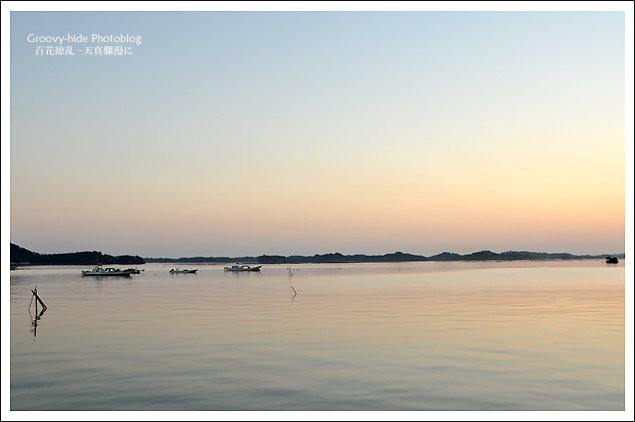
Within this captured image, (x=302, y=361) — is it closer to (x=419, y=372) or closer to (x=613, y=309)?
(x=419, y=372)

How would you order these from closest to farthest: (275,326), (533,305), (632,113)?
(632,113), (275,326), (533,305)

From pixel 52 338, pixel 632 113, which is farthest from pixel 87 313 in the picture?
pixel 632 113

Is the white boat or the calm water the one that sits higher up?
the calm water

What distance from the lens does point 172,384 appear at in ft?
78.6

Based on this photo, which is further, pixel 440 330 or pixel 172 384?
pixel 440 330

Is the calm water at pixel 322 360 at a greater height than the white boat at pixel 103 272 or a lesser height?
greater

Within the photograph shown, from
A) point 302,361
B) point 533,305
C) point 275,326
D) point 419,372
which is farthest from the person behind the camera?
point 533,305

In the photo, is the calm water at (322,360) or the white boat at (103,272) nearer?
the calm water at (322,360)

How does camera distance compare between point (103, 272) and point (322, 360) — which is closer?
point (322, 360)

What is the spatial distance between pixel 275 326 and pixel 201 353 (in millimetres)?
12423

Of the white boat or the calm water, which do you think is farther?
the white boat

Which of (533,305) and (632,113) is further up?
(632,113)

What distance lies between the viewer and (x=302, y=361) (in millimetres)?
28891

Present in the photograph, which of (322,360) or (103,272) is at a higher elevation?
(322,360)
